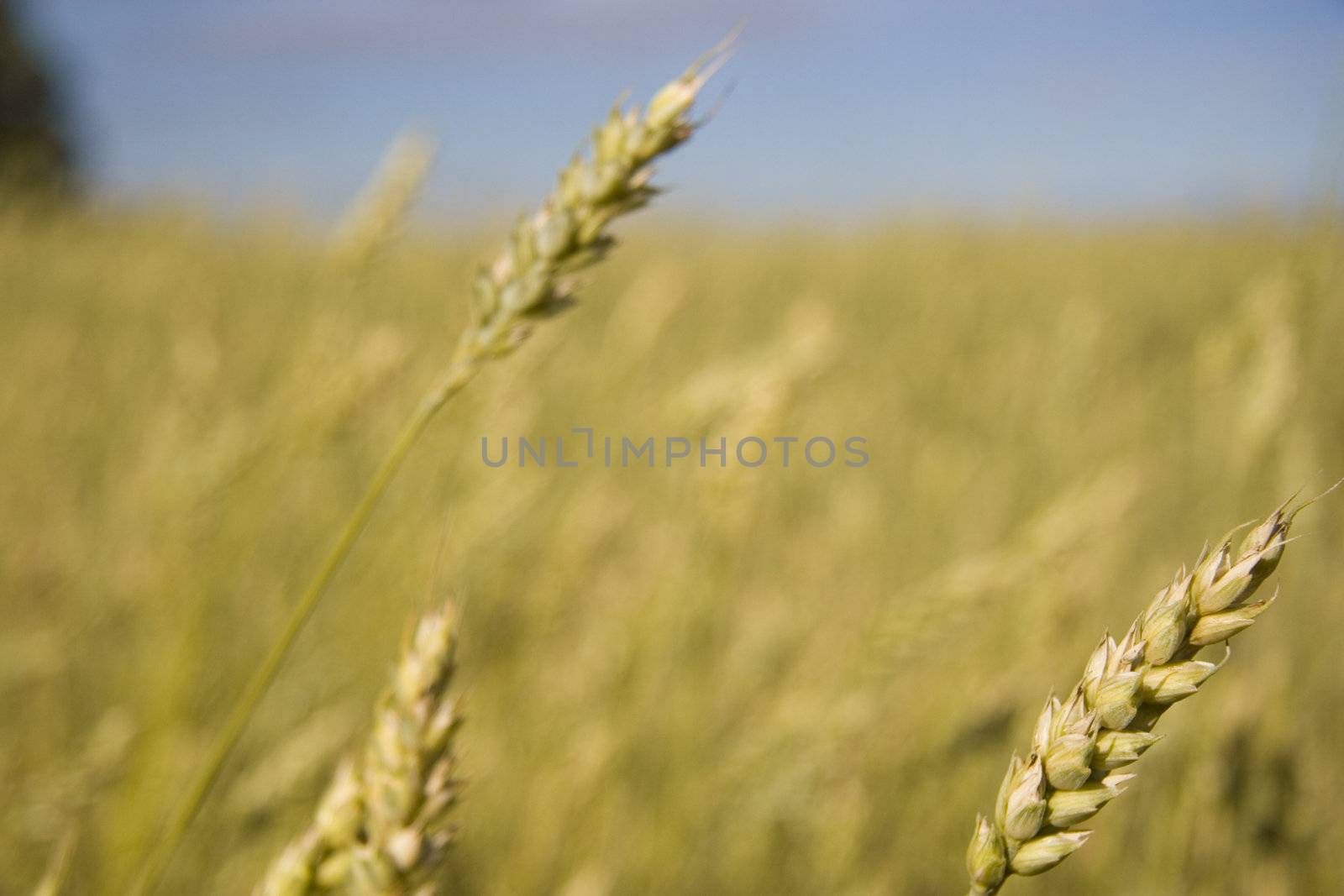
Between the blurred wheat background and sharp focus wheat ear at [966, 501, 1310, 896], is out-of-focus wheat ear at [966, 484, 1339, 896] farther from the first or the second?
the blurred wheat background

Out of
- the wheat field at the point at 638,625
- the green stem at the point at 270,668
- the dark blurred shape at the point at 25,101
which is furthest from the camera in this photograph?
the dark blurred shape at the point at 25,101

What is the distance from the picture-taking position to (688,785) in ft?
3.87

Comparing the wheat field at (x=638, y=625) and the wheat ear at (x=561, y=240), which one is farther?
the wheat field at (x=638, y=625)

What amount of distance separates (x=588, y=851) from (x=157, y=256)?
4.23m

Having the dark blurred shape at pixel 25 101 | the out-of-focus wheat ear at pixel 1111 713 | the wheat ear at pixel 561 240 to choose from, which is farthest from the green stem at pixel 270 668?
the dark blurred shape at pixel 25 101

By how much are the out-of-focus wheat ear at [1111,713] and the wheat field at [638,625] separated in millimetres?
257

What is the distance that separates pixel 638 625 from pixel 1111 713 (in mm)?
912

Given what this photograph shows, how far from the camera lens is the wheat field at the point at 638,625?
1.07 m

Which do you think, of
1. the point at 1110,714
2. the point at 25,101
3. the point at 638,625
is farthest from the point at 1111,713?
the point at 25,101

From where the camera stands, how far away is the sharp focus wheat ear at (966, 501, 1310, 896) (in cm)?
31

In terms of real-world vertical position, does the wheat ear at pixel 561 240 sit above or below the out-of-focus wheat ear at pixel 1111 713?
above

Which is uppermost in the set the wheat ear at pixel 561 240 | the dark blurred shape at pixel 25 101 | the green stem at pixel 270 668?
the dark blurred shape at pixel 25 101

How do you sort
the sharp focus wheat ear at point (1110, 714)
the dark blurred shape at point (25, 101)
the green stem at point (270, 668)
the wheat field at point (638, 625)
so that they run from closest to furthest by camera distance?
the sharp focus wheat ear at point (1110, 714) → the green stem at point (270, 668) → the wheat field at point (638, 625) → the dark blurred shape at point (25, 101)

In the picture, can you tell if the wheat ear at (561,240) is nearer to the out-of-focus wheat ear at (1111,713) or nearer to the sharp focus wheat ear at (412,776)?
the sharp focus wheat ear at (412,776)
